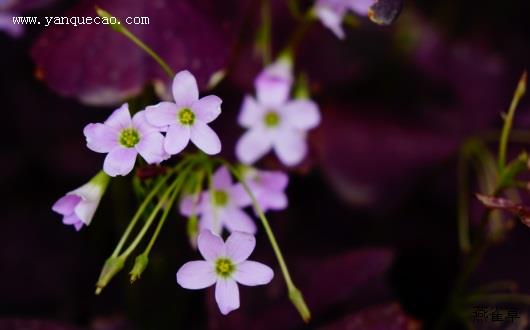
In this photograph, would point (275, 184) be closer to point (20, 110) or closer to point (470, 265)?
point (470, 265)

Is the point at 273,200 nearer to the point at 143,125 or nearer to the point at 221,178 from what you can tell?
the point at 221,178

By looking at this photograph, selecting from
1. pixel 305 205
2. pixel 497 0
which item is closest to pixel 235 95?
pixel 305 205

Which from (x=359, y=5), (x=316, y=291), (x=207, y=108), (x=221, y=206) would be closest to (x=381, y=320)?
(x=316, y=291)

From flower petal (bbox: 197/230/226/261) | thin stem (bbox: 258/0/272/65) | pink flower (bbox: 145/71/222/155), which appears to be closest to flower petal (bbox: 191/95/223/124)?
pink flower (bbox: 145/71/222/155)

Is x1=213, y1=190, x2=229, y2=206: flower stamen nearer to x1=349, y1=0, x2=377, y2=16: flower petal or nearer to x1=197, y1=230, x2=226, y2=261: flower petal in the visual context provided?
x1=197, y1=230, x2=226, y2=261: flower petal

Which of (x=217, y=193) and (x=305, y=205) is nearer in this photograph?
(x=217, y=193)

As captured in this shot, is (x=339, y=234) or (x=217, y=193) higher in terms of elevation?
(x=217, y=193)
